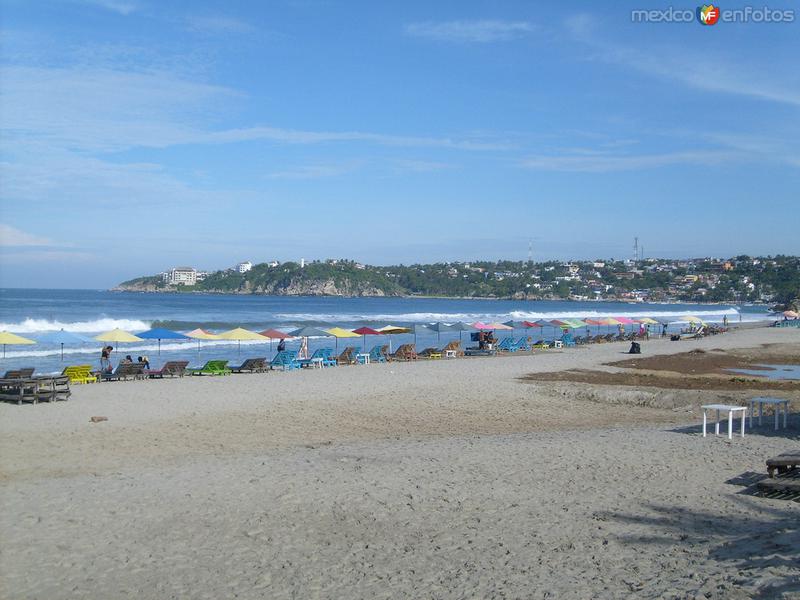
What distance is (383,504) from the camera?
8109 millimetres

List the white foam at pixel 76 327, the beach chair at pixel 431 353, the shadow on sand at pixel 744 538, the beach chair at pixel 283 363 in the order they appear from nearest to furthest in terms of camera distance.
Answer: the shadow on sand at pixel 744 538 < the beach chair at pixel 283 363 < the beach chair at pixel 431 353 < the white foam at pixel 76 327

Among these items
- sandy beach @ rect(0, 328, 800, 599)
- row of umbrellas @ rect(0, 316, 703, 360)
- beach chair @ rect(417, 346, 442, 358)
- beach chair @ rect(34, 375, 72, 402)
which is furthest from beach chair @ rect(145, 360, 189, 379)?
beach chair @ rect(417, 346, 442, 358)

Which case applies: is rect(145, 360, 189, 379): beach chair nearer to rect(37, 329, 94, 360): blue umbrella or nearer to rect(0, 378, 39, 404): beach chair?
rect(37, 329, 94, 360): blue umbrella

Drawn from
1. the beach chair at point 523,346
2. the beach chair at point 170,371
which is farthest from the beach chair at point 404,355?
the beach chair at point 170,371

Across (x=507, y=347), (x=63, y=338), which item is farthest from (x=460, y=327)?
(x=63, y=338)

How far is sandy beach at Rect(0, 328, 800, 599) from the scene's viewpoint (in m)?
5.86

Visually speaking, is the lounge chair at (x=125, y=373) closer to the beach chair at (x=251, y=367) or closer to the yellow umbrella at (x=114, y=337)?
the yellow umbrella at (x=114, y=337)

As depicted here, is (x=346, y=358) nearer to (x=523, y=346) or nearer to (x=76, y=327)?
(x=523, y=346)

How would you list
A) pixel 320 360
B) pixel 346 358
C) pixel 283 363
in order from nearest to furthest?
1. pixel 283 363
2. pixel 320 360
3. pixel 346 358

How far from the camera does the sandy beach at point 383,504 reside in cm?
586

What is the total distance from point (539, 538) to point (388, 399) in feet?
34.2

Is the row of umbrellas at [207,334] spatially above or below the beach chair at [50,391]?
above

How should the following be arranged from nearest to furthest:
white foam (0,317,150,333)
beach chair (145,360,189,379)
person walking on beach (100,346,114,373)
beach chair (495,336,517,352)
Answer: beach chair (145,360,189,379)
person walking on beach (100,346,114,373)
beach chair (495,336,517,352)
white foam (0,317,150,333)

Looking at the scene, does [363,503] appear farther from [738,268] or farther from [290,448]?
[738,268]
